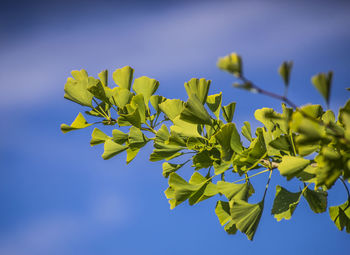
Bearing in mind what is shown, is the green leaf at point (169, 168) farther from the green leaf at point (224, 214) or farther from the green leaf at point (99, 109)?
the green leaf at point (99, 109)

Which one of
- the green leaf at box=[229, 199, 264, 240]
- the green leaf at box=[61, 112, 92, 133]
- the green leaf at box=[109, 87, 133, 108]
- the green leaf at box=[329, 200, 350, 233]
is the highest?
the green leaf at box=[109, 87, 133, 108]

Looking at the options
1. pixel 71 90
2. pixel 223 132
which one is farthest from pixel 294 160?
pixel 71 90

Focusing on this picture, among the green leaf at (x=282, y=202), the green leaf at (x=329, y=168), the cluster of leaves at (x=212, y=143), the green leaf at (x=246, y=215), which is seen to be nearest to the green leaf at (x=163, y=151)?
the cluster of leaves at (x=212, y=143)

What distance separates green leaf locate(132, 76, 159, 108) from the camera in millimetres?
1429

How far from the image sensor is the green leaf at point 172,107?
1.28m

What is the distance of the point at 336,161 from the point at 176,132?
59 cm

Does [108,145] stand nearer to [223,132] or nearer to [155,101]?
[155,101]

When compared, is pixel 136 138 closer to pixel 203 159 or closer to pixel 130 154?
pixel 130 154

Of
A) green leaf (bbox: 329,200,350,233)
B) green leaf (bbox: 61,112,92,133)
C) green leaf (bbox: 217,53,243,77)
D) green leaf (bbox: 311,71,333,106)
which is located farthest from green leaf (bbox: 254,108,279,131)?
green leaf (bbox: 61,112,92,133)

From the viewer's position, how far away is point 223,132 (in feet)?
3.58

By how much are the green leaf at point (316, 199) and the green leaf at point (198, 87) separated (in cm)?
52

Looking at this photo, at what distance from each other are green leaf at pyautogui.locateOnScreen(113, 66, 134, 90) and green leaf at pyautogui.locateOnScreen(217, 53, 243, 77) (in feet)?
2.55

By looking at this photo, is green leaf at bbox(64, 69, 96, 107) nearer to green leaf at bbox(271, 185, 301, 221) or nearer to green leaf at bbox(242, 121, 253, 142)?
green leaf at bbox(242, 121, 253, 142)

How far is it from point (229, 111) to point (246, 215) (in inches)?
16.8
